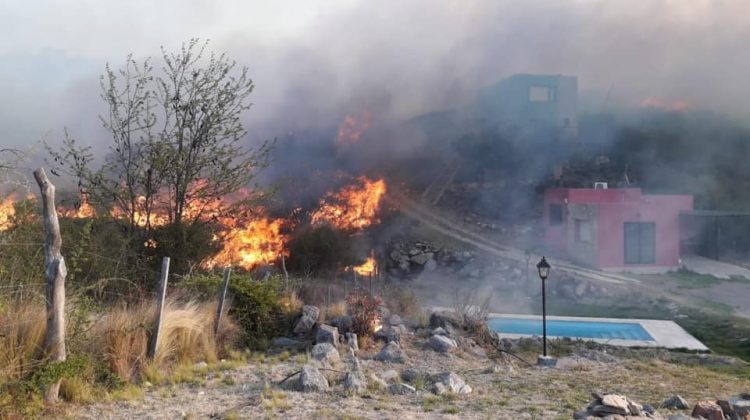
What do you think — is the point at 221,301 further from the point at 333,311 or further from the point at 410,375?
the point at 410,375

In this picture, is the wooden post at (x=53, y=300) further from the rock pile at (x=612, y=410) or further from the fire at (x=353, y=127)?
the fire at (x=353, y=127)

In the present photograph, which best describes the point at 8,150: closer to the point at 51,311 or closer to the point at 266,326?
the point at 51,311

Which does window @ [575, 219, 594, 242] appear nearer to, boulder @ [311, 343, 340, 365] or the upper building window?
boulder @ [311, 343, 340, 365]

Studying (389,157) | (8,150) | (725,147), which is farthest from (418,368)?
(725,147)

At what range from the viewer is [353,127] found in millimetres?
35406

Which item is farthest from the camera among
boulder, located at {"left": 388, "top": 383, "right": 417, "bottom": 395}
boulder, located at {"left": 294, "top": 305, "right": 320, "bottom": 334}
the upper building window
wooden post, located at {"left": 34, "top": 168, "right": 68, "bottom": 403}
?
the upper building window

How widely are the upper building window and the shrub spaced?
106 ft

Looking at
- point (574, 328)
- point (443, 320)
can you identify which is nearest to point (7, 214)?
point (443, 320)

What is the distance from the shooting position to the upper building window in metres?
37.6

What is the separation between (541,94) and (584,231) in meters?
18.8

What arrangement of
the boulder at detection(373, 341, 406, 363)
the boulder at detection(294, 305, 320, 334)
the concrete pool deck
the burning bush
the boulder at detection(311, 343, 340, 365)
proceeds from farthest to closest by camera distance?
the burning bush < the concrete pool deck < the boulder at detection(294, 305, 320, 334) < the boulder at detection(373, 341, 406, 363) < the boulder at detection(311, 343, 340, 365)

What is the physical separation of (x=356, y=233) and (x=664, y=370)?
50.8ft

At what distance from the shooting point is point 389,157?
37.2 m

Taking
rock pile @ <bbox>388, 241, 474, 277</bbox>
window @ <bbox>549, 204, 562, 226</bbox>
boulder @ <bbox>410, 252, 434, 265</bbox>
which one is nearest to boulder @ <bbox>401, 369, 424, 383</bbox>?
rock pile @ <bbox>388, 241, 474, 277</bbox>
